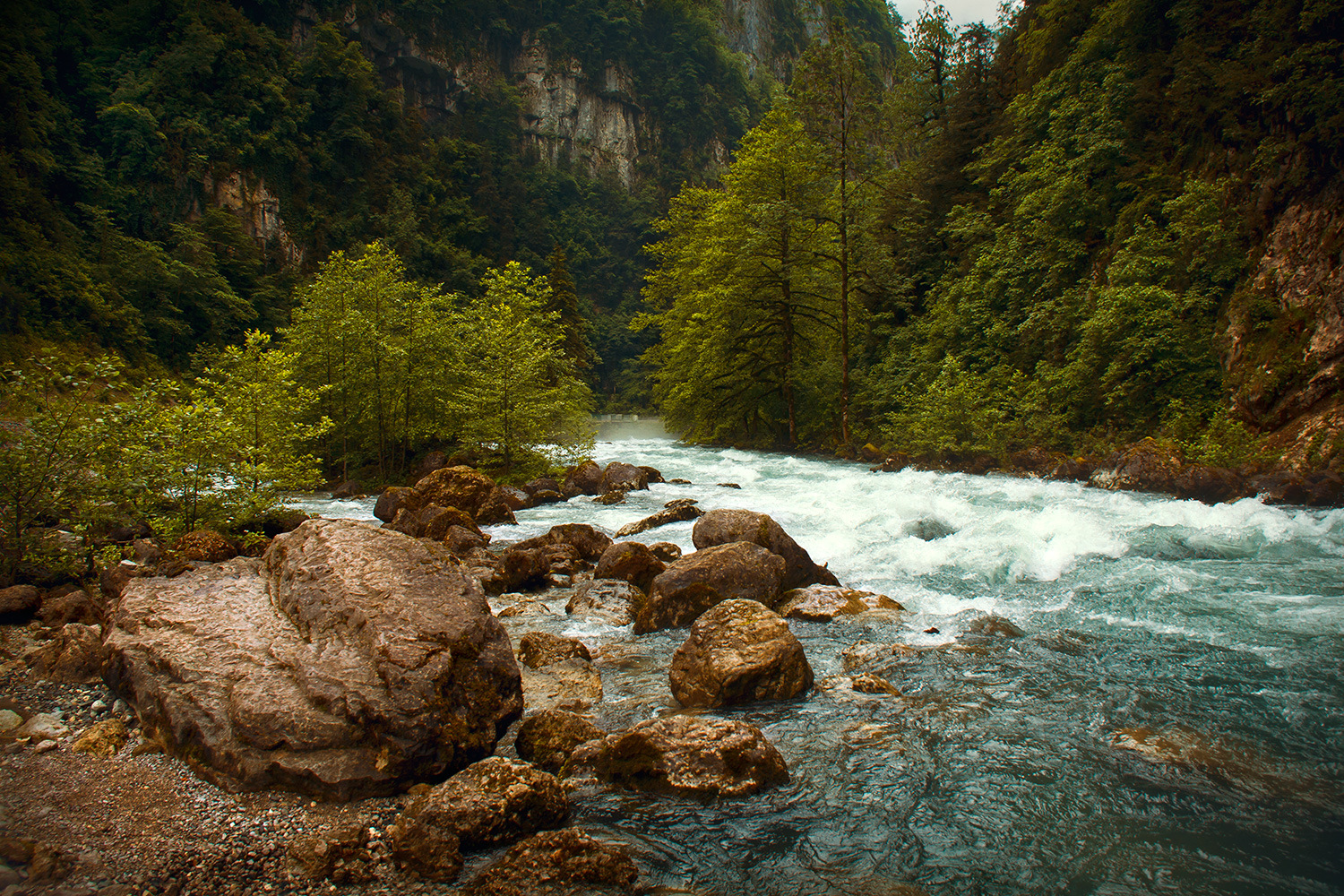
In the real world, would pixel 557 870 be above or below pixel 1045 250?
below

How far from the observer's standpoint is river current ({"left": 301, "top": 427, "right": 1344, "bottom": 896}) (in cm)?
347

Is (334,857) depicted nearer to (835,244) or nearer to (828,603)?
(828,603)

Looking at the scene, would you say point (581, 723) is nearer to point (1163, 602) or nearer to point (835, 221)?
point (1163, 602)

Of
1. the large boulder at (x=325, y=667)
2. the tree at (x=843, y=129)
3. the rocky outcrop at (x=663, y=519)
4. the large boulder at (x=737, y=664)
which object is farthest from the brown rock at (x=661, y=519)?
the tree at (x=843, y=129)

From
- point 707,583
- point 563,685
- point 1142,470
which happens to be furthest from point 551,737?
point 1142,470

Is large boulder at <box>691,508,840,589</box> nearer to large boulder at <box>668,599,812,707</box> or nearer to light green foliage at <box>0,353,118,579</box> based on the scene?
large boulder at <box>668,599,812,707</box>

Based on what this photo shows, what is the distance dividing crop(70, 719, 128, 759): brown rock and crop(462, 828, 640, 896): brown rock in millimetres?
2847

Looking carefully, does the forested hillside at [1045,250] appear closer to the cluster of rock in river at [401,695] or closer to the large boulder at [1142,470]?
the large boulder at [1142,470]

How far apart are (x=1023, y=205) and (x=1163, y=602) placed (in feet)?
52.2

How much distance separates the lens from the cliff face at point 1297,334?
1120cm

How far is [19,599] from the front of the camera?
268 inches

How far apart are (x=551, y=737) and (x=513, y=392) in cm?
1467

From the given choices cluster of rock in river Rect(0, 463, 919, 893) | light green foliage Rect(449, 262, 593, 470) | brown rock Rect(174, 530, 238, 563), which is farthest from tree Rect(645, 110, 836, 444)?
cluster of rock in river Rect(0, 463, 919, 893)

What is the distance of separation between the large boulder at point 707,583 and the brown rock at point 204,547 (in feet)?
17.3
